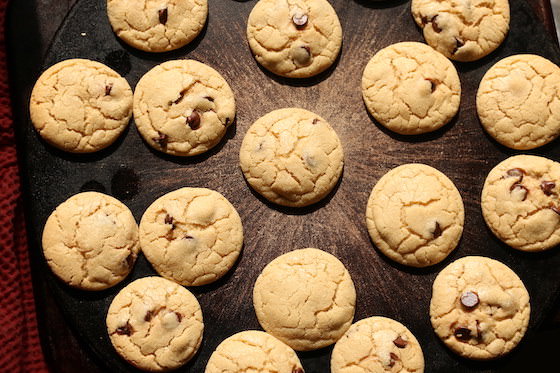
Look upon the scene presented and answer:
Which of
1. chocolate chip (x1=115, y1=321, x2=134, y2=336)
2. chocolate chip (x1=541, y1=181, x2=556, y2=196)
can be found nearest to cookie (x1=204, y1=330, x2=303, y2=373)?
chocolate chip (x1=115, y1=321, x2=134, y2=336)

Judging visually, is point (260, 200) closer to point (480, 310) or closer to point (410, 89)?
point (410, 89)

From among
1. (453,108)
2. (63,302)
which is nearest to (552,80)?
(453,108)

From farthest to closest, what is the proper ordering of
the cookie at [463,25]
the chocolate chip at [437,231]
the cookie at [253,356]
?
the cookie at [463,25]
the chocolate chip at [437,231]
the cookie at [253,356]

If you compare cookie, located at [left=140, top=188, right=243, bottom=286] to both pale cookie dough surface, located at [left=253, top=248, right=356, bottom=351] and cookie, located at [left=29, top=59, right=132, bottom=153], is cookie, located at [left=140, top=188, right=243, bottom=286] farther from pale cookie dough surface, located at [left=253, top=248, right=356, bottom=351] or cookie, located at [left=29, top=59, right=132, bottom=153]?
cookie, located at [left=29, top=59, right=132, bottom=153]

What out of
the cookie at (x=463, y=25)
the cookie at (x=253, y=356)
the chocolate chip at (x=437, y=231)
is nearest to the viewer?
the cookie at (x=253, y=356)

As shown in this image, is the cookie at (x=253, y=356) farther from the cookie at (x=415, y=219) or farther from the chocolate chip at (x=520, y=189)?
the chocolate chip at (x=520, y=189)

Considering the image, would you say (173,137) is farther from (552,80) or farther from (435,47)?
(552,80)

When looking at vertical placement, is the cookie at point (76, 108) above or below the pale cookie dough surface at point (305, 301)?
above

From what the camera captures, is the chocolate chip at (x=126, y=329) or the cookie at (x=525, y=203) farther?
the cookie at (x=525, y=203)

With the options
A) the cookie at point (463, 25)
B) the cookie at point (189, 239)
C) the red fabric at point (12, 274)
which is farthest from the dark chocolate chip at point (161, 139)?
the cookie at point (463, 25)
